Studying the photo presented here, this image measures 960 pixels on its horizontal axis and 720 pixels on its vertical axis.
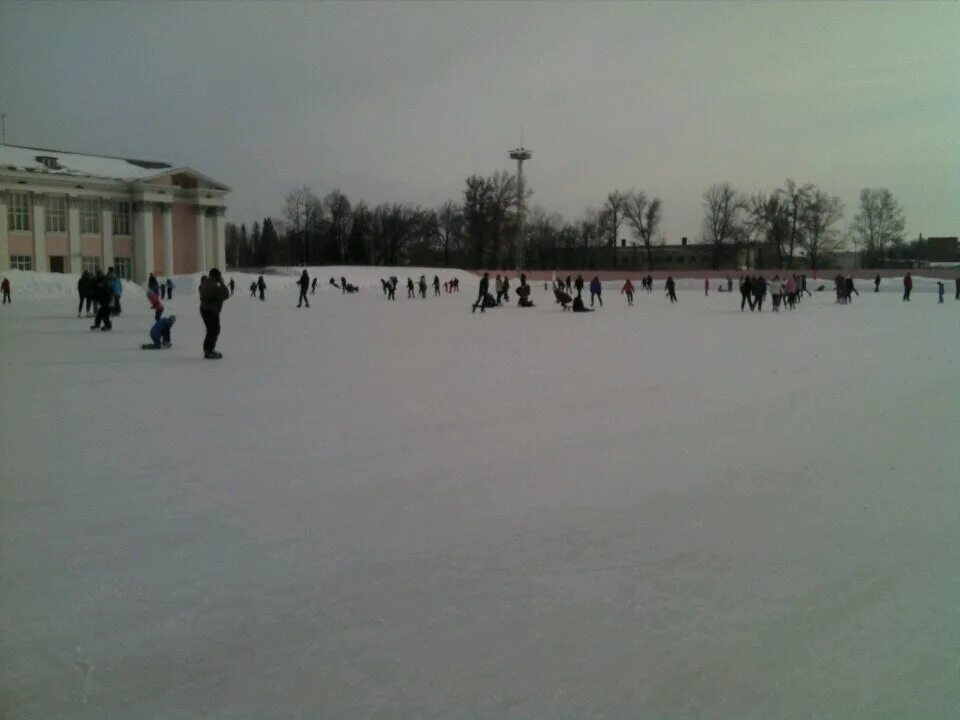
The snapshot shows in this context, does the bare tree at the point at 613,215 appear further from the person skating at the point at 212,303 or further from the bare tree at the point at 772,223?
the person skating at the point at 212,303

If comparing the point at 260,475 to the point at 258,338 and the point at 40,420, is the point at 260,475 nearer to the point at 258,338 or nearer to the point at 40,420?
the point at 40,420

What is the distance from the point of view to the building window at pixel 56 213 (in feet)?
195

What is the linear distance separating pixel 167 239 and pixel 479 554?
69.4 meters

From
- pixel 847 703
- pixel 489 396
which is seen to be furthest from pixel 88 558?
pixel 489 396

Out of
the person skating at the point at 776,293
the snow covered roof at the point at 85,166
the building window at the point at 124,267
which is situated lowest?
the person skating at the point at 776,293

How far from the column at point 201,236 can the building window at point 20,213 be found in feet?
49.7

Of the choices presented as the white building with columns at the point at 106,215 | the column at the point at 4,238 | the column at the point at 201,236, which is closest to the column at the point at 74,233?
the white building with columns at the point at 106,215

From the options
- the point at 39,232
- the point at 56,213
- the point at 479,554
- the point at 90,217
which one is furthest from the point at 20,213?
the point at 479,554

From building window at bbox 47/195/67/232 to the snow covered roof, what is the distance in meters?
2.00

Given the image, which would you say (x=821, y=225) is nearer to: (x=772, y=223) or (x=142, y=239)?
(x=772, y=223)

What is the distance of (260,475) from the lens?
17.7 ft

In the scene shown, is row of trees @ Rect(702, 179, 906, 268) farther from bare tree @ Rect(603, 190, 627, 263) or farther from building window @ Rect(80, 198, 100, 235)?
building window @ Rect(80, 198, 100, 235)

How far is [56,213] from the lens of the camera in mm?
59875

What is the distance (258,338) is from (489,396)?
9519mm
